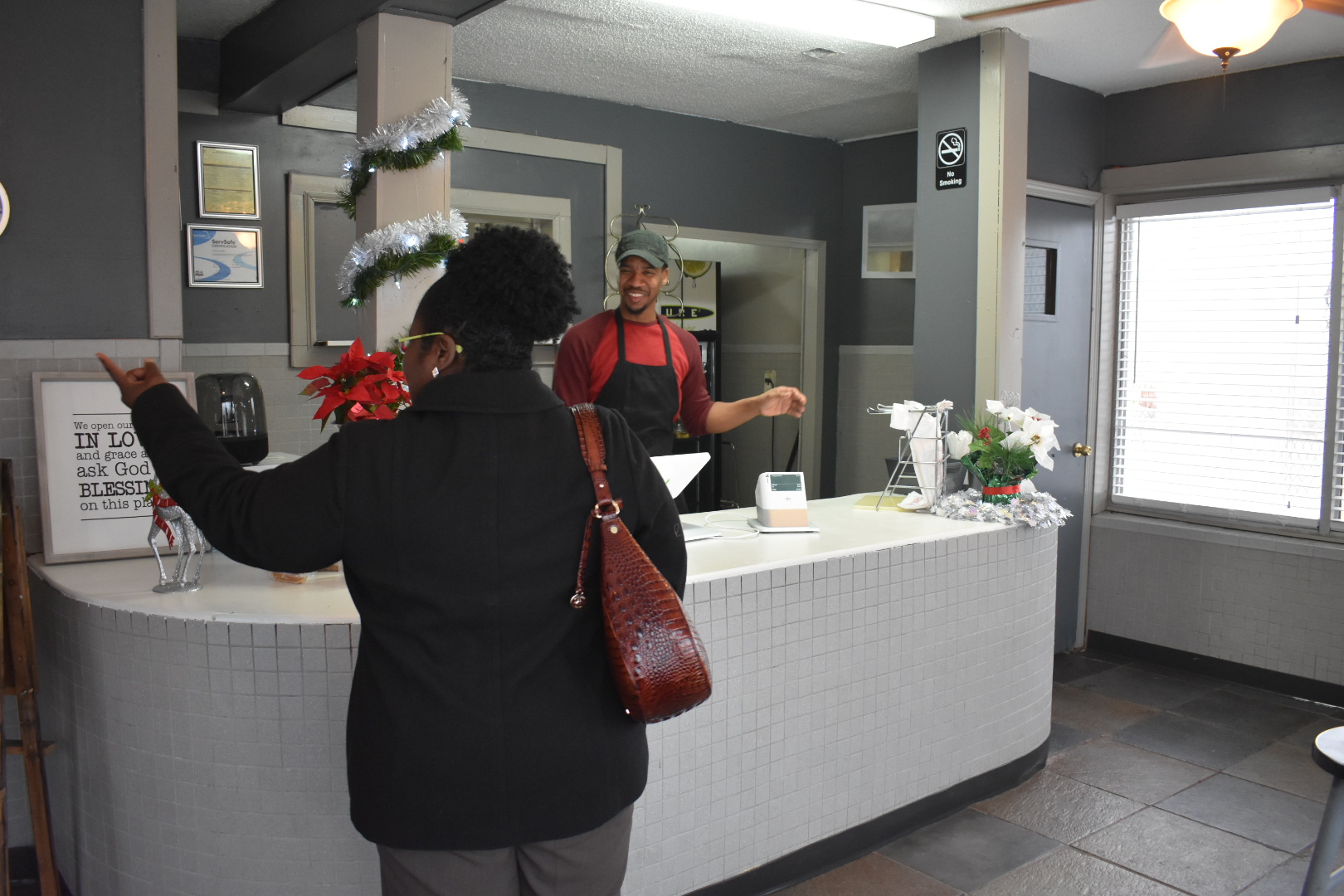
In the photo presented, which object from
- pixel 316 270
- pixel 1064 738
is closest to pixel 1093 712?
pixel 1064 738

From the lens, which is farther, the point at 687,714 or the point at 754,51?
the point at 754,51

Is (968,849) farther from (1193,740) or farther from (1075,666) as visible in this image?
(1075,666)

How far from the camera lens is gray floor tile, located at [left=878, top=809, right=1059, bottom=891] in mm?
2852

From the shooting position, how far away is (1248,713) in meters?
4.19

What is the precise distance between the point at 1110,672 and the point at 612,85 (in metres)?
3.59

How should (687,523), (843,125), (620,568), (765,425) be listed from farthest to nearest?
(765,425) → (843,125) → (687,523) → (620,568)

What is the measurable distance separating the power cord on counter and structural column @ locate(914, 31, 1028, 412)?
134cm

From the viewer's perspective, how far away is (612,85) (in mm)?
4941

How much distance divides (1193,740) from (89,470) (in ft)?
12.5

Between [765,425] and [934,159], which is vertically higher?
[934,159]

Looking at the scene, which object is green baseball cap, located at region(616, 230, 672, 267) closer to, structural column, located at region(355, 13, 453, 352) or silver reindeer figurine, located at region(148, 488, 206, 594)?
structural column, located at region(355, 13, 453, 352)

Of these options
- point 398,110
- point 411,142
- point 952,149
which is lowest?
point 411,142

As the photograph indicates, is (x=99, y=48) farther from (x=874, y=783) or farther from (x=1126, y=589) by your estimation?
(x=1126, y=589)

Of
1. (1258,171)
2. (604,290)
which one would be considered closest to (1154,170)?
(1258,171)
